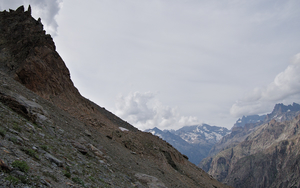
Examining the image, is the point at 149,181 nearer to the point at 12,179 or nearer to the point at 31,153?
the point at 31,153

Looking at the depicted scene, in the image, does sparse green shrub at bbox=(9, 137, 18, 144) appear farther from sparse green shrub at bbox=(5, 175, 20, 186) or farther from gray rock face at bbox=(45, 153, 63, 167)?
sparse green shrub at bbox=(5, 175, 20, 186)

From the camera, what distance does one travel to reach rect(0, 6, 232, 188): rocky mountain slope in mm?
9766

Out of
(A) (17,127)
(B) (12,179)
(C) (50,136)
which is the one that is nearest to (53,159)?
(A) (17,127)

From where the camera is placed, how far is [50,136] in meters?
15.7

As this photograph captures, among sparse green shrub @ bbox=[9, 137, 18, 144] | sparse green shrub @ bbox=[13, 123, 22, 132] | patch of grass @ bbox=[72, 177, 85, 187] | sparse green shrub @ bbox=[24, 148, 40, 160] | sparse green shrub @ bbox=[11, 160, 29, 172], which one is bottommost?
patch of grass @ bbox=[72, 177, 85, 187]

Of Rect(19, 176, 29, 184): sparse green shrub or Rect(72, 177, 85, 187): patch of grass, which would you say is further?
Rect(72, 177, 85, 187): patch of grass

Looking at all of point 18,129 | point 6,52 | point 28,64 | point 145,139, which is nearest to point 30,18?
point 6,52

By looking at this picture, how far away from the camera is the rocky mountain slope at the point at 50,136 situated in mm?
9766

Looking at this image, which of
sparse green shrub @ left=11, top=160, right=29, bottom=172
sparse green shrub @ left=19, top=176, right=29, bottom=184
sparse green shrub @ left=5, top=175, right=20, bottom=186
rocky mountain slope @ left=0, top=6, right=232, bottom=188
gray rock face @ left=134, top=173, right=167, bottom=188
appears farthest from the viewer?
gray rock face @ left=134, top=173, right=167, bottom=188

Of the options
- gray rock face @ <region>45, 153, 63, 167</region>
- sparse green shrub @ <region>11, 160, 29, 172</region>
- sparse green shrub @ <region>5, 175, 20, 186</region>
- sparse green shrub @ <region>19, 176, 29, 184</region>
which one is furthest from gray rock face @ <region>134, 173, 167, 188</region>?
sparse green shrub @ <region>5, 175, 20, 186</region>

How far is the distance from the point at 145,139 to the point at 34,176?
3050cm

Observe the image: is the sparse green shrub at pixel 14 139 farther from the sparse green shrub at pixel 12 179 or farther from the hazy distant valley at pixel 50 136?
the sparse green shrub at pixel 12 179

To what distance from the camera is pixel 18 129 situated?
12.5m

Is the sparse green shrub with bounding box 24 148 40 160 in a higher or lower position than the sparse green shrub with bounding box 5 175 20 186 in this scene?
higher
